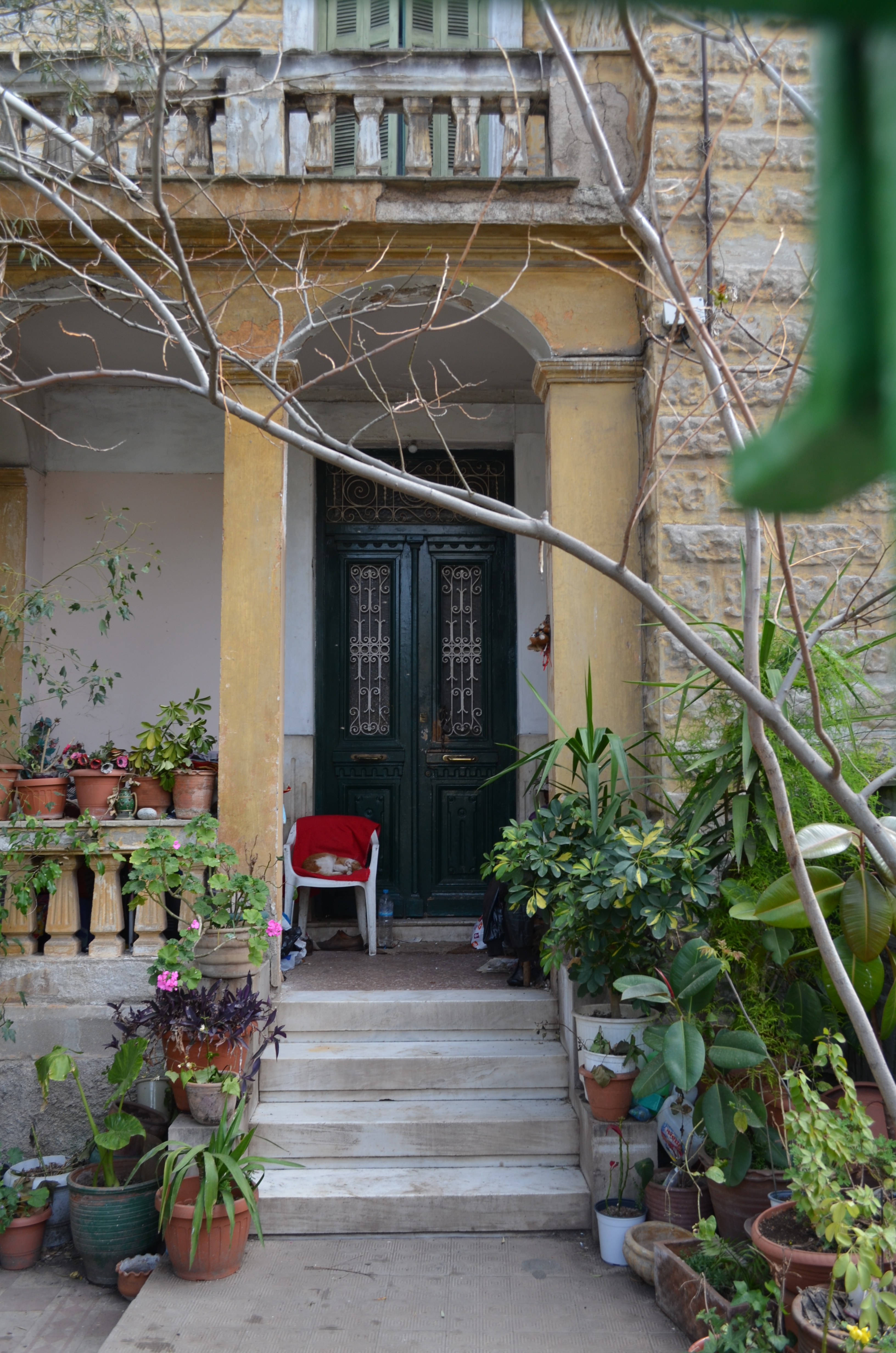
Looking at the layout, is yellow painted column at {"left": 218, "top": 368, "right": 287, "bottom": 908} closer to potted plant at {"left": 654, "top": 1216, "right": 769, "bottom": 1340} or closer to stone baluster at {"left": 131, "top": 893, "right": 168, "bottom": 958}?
stone baluster at {"left": 131, "top": 893, "right": 168, "bottom": 958}

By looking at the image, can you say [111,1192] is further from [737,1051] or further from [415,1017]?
[737,1051]

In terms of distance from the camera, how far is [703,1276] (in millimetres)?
3250

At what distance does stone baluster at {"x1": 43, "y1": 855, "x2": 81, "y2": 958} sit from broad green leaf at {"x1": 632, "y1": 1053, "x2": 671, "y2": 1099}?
8.98ft

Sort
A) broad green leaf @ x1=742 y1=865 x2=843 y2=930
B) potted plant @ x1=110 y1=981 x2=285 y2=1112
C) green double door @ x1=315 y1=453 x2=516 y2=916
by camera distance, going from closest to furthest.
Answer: broad green leaf @ x1=742 y1=865 x2=843 y2=930, potted plant @ x1=110 y1=981 x2=285 y2=1112, green double door @ x1=315 y1=453 x2=516 y2=916

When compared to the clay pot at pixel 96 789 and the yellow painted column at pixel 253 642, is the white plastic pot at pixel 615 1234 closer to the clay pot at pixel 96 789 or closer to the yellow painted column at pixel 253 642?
the yellow painted column at pixel 253 642

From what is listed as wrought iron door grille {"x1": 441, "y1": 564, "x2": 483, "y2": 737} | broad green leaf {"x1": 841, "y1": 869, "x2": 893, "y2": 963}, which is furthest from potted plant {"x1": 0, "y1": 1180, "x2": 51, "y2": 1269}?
wrought iron door grille {"x1": 441, "y1": 564, "x2": 483, "y2": 737}

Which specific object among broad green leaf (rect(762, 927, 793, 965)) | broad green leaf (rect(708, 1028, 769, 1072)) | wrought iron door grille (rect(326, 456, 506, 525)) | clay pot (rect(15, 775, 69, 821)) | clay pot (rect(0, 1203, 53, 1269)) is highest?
wrought iron door grille (rect(326, 456, 506, 525))

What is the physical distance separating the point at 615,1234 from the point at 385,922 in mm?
3303

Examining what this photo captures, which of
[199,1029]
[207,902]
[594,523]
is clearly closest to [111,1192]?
[199,1029]

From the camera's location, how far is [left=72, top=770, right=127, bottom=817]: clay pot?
4.86 meters

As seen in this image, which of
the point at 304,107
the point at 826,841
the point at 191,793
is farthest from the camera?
the point at 304,107

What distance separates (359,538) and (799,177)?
357 cm

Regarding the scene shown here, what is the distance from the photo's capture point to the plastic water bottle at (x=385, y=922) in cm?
680

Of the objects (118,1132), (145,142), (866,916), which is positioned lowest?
(118,1132)
